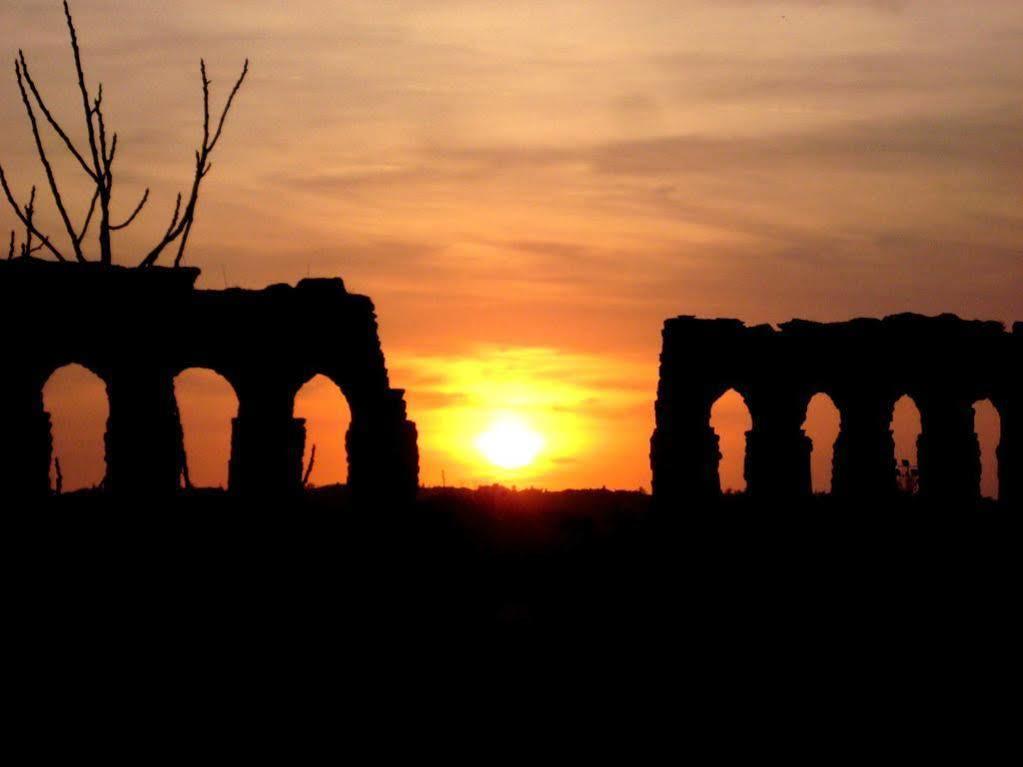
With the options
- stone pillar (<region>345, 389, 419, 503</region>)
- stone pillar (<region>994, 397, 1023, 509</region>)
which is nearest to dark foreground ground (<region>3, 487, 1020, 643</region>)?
stone pillar (<region>345, 389, 419, 503</region>)

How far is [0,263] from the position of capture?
105 ft

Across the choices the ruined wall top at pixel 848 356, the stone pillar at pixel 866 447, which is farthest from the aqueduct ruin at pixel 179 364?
the stone pillar at pixel 866 447

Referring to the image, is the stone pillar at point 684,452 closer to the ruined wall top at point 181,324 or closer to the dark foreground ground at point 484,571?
the dark foreground ground at point 484,571

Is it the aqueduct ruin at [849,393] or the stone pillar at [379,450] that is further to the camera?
the aqueduct ruin at [849,393]

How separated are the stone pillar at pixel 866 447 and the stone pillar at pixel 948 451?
795mm

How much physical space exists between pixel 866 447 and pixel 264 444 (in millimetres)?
13660

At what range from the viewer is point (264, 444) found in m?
33.7

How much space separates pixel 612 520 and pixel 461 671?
1137 cm

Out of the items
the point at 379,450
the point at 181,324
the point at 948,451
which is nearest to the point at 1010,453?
the point at 948,451

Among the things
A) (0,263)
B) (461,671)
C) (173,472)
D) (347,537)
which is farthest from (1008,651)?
(0,263)

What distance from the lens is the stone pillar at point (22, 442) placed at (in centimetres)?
3158

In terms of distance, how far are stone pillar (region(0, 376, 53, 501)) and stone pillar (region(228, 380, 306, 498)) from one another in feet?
11.1

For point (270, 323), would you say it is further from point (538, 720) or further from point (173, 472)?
point (538, 720)

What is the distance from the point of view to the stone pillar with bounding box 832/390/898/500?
40344 mm
